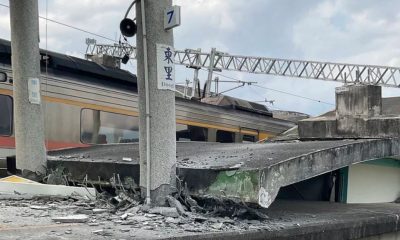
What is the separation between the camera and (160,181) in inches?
225

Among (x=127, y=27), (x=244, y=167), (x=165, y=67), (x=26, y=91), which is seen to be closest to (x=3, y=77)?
(x=26, y=91)

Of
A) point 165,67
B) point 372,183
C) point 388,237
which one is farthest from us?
point 372,183

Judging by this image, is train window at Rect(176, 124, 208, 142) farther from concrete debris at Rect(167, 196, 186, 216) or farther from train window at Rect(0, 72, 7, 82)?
concrete debris at Rect(167, 196, 186, 216)

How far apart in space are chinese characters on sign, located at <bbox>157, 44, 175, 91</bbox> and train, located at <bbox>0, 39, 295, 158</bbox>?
468 cm

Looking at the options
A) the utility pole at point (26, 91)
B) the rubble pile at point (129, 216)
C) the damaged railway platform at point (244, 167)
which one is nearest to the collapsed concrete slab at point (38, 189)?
the damaged railway platform at point (244, 167)

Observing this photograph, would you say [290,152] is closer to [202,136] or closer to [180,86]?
[202,136]

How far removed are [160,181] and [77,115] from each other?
5351mm

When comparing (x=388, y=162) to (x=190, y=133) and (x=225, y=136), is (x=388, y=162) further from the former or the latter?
(x=225, y=136)

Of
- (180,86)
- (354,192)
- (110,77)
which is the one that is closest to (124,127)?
(110,77)

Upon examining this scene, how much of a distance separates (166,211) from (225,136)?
29.4 feet

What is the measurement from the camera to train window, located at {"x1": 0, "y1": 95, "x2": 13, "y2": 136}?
9.41 meters

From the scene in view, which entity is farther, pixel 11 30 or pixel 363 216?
pixel 11 30

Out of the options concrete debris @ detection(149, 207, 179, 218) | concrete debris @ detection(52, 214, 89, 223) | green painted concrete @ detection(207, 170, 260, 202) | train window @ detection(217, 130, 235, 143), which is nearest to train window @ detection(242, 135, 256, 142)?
train window @ detection(217, 130, 235, 143)

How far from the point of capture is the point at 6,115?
9.45 m
